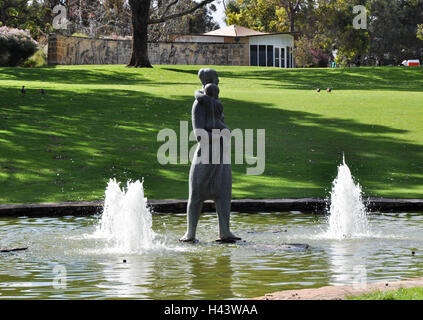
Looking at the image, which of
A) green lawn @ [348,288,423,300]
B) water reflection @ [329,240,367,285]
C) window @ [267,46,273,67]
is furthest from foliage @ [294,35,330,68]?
green lawn @ [348,288,423,300]

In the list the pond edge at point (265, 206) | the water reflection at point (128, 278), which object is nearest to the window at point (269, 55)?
the pond edge at point (265, 206)

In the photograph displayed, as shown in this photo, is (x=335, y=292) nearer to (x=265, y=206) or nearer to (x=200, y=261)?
(x=200, y=261)

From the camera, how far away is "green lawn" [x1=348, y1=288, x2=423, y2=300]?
7.94 meters

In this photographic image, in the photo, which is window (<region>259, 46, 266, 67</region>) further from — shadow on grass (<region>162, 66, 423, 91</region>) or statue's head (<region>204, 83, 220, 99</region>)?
statue's head (<region>204, 83, 220, 99</region>)

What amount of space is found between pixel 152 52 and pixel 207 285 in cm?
5570

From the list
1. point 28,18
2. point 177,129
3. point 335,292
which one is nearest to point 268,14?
point 28,18

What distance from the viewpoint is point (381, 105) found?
101 ft

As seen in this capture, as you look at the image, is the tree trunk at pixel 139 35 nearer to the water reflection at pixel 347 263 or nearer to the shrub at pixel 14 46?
the shrub at pixel 14 46

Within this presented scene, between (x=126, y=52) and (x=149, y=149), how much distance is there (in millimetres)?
Answer: 37798

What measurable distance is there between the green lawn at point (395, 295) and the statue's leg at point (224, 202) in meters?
5.09

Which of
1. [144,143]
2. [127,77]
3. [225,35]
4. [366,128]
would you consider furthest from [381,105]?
[225,35]

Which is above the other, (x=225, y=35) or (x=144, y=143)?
(x=225, y=35)

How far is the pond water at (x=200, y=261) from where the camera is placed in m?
9.86
